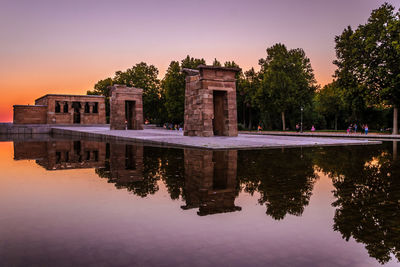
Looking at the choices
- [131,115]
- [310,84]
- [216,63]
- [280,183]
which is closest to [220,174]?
[280,183]

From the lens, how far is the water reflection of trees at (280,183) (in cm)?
519

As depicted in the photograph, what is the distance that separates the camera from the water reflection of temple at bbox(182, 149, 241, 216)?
5.19 m

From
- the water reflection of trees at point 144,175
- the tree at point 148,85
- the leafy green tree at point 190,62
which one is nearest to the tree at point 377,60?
the leafy green tree at point 190,62

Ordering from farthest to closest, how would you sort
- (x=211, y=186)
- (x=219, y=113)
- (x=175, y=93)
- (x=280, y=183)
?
(x=175, y=93), (x=219, y=113), (x=280, y=183), (x=211, y=186)

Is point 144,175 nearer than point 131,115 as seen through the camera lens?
Yes

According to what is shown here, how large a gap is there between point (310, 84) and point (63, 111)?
141ft

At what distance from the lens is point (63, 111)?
192 feet

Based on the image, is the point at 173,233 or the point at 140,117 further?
the point at 140,117

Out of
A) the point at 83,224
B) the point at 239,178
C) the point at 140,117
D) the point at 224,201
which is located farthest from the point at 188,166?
the point at 140,117

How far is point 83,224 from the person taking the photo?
4281mm

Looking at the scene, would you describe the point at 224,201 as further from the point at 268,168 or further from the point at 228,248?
the point at 268,168

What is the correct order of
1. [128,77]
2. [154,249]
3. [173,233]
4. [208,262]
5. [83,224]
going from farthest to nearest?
[128,77], [83,224], [173,233], [154,249], [208,262]

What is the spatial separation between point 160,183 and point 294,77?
4640cm

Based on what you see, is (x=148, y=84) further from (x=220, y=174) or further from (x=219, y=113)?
(x=220, y=174)
